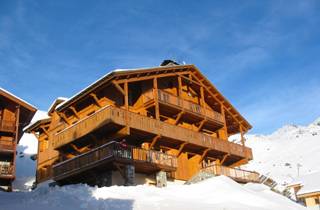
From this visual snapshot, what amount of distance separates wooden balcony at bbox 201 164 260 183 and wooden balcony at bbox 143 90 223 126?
430cm

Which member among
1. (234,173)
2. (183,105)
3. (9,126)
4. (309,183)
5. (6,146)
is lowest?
(309,183)

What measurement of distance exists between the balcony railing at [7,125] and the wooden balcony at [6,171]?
10.3 feet

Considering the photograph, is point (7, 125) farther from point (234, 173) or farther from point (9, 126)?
point (234, 173)

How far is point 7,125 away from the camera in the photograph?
116 ft

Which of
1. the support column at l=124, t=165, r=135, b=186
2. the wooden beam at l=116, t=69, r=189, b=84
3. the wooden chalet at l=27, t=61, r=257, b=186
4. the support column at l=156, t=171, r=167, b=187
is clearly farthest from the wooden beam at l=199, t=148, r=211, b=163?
the support column at l=124, t=165, r=135, b=186

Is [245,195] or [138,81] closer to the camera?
[245,195]

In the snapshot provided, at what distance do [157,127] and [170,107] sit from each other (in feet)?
10.6

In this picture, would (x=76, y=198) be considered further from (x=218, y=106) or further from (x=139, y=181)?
(x=218, y=106)

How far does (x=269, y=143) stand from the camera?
359 ft

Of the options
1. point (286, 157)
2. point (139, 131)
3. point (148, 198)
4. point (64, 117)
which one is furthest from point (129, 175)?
point (286, 157)

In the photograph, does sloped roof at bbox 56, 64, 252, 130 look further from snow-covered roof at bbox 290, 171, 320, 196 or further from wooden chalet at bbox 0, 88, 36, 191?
snow-covered roof at bbox 290, 171, 320, 196

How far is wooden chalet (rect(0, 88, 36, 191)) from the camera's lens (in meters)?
33.0

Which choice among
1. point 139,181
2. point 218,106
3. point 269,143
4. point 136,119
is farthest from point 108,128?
point 269,143

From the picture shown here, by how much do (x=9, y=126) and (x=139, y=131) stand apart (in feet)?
45.8
